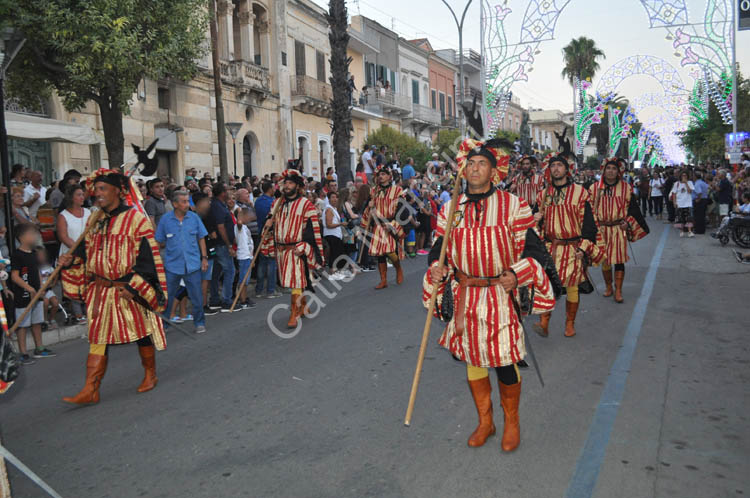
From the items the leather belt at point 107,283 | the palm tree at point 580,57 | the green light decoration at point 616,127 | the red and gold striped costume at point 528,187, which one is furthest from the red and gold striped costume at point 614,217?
the palm tree at point 580,57

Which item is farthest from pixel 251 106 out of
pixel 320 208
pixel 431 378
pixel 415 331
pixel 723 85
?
pixel 431 378

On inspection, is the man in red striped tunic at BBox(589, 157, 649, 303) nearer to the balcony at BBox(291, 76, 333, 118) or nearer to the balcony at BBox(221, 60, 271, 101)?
the balcony at BBox(221, 60, 271, 101)

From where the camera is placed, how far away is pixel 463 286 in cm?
416

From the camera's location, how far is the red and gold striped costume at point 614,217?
29.2 ft

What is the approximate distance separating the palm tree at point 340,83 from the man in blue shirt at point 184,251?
10.1 metres

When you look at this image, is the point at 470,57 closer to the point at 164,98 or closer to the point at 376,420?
the point at 164,98

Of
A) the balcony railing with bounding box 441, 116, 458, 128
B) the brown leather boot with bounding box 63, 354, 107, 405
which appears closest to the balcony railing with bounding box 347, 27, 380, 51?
the balcony railing with bounding box 441, 116, 458, 128

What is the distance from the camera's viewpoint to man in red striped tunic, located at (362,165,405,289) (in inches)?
440

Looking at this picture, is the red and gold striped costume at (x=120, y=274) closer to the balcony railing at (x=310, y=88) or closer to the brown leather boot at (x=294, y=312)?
the brown leather boot at (x=294, y=312)

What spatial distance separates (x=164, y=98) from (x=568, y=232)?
18.1m

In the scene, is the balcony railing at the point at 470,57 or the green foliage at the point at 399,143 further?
the balcony railing at the point at 470,57

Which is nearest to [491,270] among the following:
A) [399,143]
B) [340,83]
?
[340,83]

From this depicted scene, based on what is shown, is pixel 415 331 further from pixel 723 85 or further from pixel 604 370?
pixel 723 85

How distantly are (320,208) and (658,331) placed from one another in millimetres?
7463
